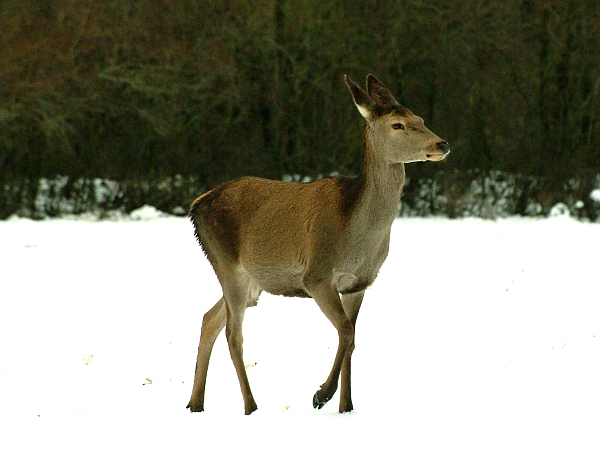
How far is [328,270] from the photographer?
5801 mm

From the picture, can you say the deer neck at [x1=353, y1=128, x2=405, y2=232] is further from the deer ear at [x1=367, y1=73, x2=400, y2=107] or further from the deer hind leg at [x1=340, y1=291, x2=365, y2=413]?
the deer hind leg at [x1=340, y1=291, x2=365, y2=413]

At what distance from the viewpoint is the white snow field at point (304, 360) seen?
5379 millimetres

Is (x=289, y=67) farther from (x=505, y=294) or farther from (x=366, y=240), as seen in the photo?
(x=366, y=240)

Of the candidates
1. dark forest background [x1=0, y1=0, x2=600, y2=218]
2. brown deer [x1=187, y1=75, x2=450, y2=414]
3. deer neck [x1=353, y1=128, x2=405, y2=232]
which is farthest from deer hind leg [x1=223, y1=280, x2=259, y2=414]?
dark forest background [x1=0, y1=0, x2=600, y2=218]

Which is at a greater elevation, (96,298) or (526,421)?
(526,421)

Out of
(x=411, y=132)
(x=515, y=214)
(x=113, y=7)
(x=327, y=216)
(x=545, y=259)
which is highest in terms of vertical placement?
(x=411, y=132)

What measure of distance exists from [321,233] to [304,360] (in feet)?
7.09

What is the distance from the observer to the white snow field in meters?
5.38

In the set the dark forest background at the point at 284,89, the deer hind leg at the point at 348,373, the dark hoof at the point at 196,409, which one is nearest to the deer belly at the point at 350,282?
the deer hind leg at the point at 348,373

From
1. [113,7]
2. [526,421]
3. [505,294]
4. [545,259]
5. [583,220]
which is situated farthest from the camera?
[113,7]

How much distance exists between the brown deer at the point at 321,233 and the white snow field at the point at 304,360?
22.1 inches

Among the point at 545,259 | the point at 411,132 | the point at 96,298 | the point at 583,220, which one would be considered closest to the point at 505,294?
the point at 545,259

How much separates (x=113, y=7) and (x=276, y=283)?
44.4ft

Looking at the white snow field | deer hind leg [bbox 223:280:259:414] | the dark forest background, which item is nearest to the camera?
the white snow field
